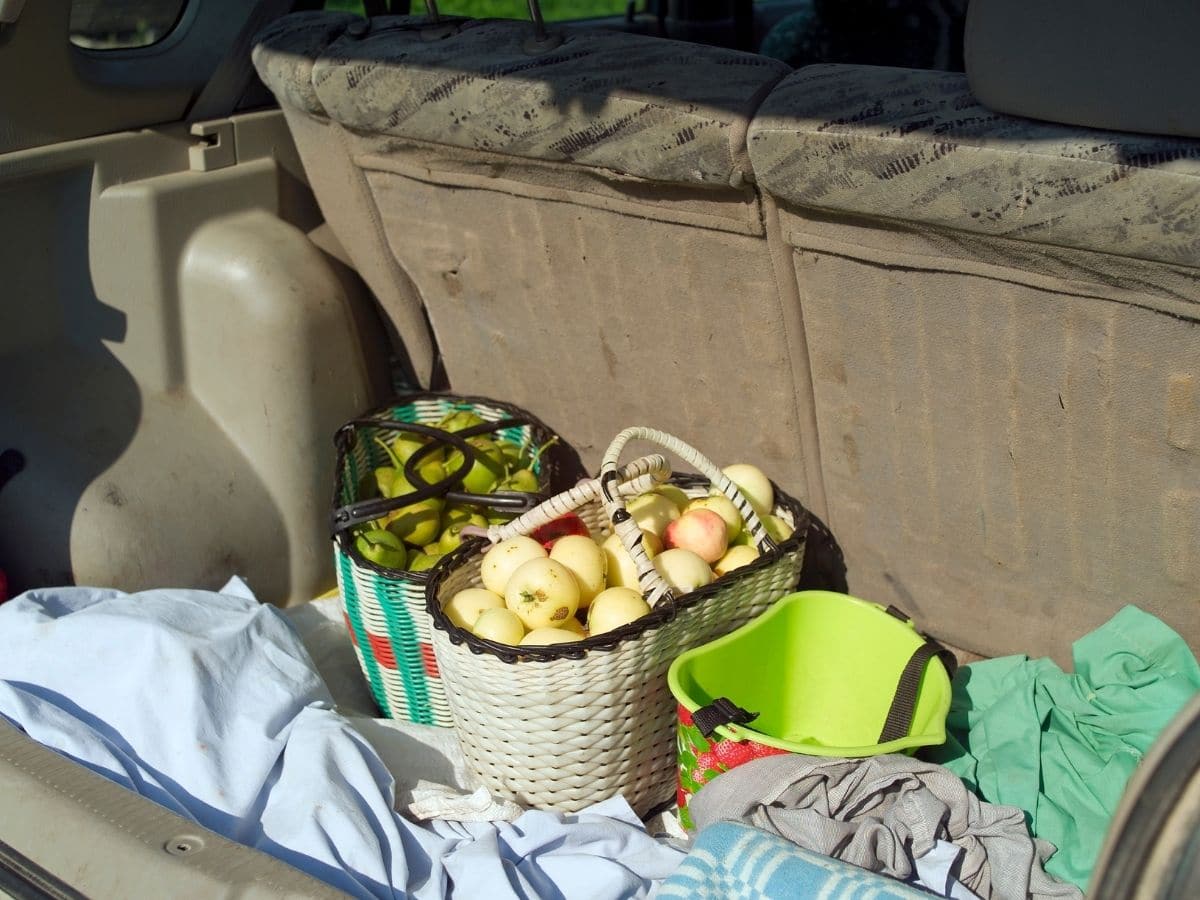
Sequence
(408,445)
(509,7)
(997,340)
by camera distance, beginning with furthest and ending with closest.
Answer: (509,7) → (408,445) → (997,340)

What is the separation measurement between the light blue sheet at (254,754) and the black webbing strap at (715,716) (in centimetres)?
21

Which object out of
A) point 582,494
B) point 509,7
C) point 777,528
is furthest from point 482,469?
point 509,7

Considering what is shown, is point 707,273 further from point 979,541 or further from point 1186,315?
point 1186,315

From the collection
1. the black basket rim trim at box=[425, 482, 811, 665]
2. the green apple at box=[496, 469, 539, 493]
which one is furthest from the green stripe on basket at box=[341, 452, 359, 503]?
the black basket rim trim at box=[425, 482, 811, 665]

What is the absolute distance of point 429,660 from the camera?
6.89 feet

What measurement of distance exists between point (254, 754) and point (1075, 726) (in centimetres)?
123

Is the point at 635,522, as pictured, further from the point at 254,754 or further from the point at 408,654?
the point at 254,754

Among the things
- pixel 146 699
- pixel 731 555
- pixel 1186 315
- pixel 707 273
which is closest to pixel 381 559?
pixel 146 699

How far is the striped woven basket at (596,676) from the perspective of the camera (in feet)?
5.67

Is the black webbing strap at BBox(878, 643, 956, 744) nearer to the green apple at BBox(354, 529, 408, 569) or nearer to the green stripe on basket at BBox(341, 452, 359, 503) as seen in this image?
the green apple at BBox(354, 529, 408, 569)

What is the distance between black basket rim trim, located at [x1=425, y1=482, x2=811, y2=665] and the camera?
1.70 meters

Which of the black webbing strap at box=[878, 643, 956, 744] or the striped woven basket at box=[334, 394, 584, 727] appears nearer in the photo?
the black webbing strap at box=[878, 643, 956, 744]

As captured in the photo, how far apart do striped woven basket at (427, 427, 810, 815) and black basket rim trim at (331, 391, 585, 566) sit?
0.21 metres

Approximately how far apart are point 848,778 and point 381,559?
2.88 feet
